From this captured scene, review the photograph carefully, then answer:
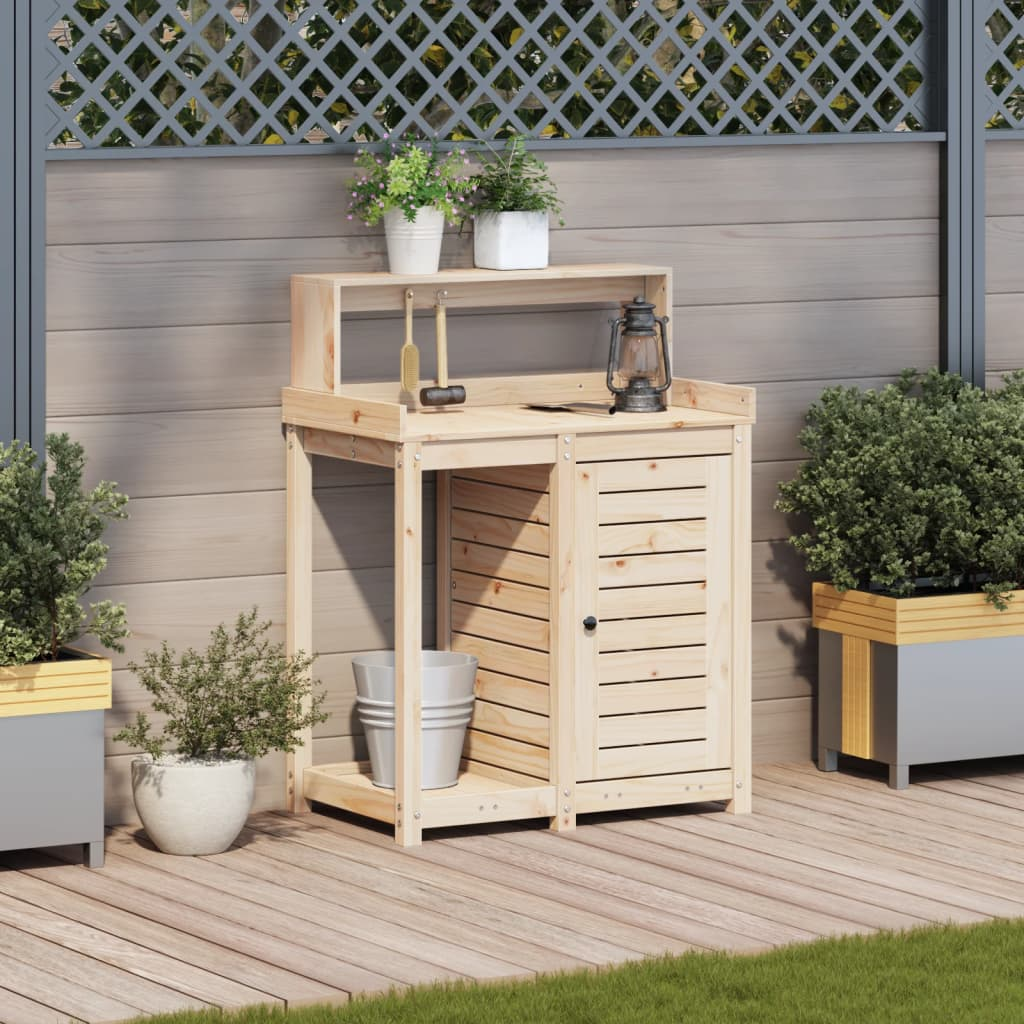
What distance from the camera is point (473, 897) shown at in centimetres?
458

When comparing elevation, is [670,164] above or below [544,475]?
above

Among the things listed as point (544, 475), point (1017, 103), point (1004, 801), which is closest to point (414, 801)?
point (544, 475)

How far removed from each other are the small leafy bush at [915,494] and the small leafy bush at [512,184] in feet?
2.96

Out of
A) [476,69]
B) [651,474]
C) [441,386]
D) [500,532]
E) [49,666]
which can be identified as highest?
[476,69]

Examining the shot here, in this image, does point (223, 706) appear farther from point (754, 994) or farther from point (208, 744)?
point (754, 994)

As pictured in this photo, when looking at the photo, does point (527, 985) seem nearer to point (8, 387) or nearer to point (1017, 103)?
point (8, 387)

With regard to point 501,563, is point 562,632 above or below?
below

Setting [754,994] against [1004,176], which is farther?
[1004,176]

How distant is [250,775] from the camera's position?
16.1ft

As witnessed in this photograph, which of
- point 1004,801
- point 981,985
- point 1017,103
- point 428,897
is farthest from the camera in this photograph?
point 1017,103

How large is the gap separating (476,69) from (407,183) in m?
0.46

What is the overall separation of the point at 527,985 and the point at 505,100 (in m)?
2.44

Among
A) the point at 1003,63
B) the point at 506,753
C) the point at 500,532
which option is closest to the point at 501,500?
the point at 500,532

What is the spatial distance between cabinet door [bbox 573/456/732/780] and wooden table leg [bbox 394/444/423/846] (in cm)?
37
